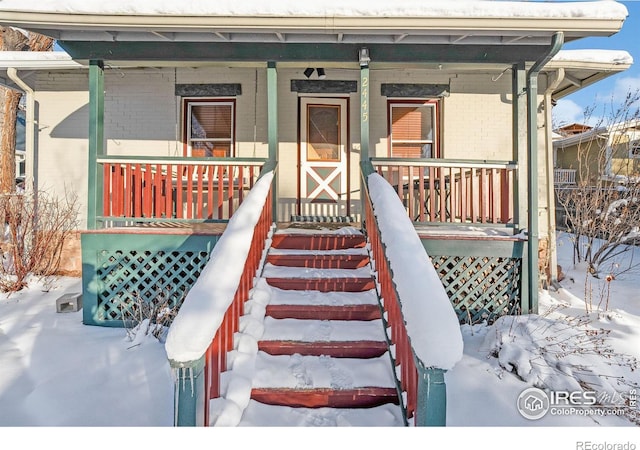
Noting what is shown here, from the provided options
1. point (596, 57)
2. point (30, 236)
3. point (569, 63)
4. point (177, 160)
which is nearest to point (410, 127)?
point (569, 63)

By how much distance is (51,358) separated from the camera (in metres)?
3.43

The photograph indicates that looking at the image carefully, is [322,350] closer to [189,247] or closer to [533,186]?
[189,247]

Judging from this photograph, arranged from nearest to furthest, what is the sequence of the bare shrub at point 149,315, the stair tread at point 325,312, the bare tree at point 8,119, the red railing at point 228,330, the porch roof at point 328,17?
the red railing at point 228,330 < the stair tread at point 325,312 < the bare shrub at point 149,315 < the porch roof at point 328,17 < the bare tree at point 8,119

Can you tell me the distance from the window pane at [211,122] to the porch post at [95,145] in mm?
2374

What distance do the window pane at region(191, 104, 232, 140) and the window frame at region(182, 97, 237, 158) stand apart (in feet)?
0.20

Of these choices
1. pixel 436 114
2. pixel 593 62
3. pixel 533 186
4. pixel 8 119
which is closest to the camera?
pixel 533 186

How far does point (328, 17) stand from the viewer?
4148 millimetres

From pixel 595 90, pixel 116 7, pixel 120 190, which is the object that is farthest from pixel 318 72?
pixel 595 90

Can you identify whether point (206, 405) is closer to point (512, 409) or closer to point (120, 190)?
point (512, 409)

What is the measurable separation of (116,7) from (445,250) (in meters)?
4.60

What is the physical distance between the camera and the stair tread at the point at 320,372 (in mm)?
2639

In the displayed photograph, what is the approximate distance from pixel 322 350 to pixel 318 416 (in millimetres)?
543

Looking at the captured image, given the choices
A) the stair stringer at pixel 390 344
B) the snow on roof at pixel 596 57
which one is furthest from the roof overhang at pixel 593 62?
the stair stringer at pixel 390 344

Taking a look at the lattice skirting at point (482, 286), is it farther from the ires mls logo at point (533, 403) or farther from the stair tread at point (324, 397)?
the stair tread at point (324, 397)
